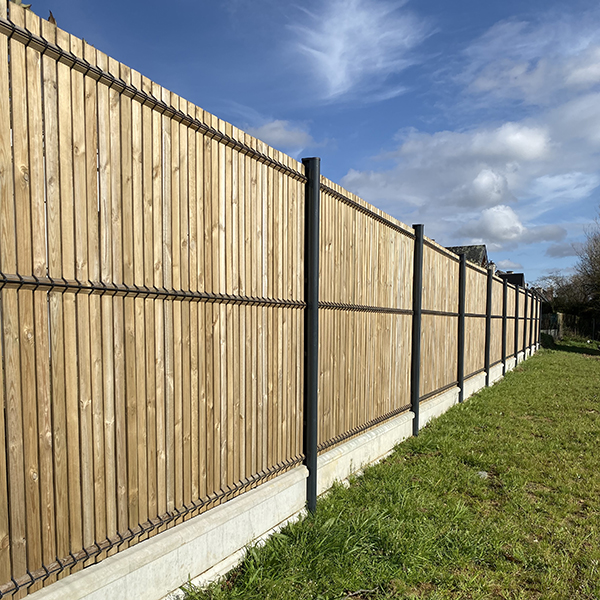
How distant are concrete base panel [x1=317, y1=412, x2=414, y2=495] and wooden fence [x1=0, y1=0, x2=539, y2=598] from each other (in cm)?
48

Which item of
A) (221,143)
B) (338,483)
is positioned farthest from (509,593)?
(221,143)

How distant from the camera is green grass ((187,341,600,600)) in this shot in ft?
10.5

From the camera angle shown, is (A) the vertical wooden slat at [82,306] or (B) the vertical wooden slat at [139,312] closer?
(A) the vertical wooden slat at [82,306]

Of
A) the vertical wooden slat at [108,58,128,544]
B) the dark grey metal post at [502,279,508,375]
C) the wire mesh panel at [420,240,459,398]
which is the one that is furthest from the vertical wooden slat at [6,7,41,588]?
the dark grey metal post at [502,279,508,375]

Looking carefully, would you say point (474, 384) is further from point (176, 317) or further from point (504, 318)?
point (176, 317)

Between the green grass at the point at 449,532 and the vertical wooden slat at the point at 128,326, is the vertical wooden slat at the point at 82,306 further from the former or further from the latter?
the green grass at the point at 449,532

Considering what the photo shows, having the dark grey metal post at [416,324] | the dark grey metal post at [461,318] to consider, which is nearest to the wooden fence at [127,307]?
the dark grey metal post at [416,324]

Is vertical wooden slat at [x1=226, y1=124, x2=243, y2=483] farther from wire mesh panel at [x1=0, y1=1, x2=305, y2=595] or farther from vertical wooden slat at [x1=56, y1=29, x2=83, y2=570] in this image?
vertical wooden slat at [x1=56, y1=29, x2=83, y2=570]

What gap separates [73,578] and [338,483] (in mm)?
2820

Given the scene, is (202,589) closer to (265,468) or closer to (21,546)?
(265,468)

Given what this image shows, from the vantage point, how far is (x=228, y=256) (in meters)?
3.18

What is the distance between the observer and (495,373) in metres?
13.3

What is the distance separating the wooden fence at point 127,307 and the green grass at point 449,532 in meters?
0.58

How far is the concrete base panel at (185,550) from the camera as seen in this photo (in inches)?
89.1
